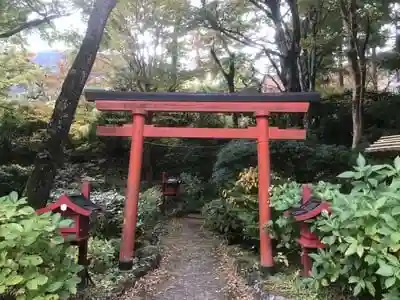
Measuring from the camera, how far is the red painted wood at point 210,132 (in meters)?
5.97

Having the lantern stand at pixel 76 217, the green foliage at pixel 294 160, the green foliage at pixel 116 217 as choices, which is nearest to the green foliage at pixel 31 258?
the lantern stand at pixel 76 217

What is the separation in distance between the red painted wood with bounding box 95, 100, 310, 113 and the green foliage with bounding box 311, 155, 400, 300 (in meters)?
2.67

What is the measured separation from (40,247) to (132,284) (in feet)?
8.91

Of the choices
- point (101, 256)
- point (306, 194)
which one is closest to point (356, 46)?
point (306, 194)

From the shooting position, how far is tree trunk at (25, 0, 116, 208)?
4.61 meters

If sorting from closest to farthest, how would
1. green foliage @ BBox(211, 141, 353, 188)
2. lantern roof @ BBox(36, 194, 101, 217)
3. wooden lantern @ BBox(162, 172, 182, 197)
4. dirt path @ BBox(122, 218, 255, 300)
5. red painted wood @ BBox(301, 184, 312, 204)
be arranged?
lantern roof @ BBox(36, 194, 101, 217) < red painted wood @ BBox(301, 184, 312, 204) < dirt path @ BBox(122, 218, 255, 300) < green foliage @ BBox(211, 141, 353, 188) < wooden lantern @ BBox(162, 172, 182, 197)

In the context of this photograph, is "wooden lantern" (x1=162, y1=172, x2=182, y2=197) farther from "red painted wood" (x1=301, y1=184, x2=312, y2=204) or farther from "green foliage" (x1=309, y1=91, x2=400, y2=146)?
"red painted wood" (x1=301, y1=184, x2=312, y2=204)

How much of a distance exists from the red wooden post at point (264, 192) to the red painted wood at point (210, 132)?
0.39 ft

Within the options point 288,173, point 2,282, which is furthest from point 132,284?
→ point 288,173

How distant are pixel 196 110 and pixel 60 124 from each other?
2118 mm

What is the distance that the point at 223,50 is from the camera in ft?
56.1

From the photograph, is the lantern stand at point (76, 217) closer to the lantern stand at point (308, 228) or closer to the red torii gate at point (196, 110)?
the red torii gate at point (196, 110)

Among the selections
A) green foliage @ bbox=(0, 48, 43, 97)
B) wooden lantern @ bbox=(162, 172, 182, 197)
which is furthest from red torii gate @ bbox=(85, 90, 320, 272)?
wooden lantern @ bbox=(162, 172, 182, 197)

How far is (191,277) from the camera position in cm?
607
